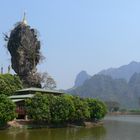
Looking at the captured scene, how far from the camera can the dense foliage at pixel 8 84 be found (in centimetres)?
5824

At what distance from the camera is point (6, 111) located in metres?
45.3

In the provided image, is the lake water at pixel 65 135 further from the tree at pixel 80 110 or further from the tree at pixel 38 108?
the tree at pixel 80 110

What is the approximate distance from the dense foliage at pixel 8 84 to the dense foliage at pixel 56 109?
8.24 metres

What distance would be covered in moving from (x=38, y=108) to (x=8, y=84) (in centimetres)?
1185

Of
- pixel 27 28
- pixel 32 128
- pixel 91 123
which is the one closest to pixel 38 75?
pixel 27 28

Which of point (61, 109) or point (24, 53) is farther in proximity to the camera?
point (24, 53)

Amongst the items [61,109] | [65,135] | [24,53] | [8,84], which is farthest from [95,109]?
[65,135]

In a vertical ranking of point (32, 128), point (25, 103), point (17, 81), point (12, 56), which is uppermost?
point (12, 56)

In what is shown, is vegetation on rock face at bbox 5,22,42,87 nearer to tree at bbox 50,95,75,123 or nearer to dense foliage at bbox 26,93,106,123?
dense foliage at bbox 26,93,106,123

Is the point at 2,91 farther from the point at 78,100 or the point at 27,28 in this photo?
the point at 27,28

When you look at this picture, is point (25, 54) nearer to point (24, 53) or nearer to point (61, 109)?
point (24, 53)

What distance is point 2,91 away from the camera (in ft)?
190

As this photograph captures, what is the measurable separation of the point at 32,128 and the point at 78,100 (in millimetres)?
12413

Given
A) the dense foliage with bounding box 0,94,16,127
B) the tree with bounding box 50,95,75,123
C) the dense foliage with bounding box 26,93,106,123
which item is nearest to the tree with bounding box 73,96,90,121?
the dense foliage with bounding box 26,93,106,123
